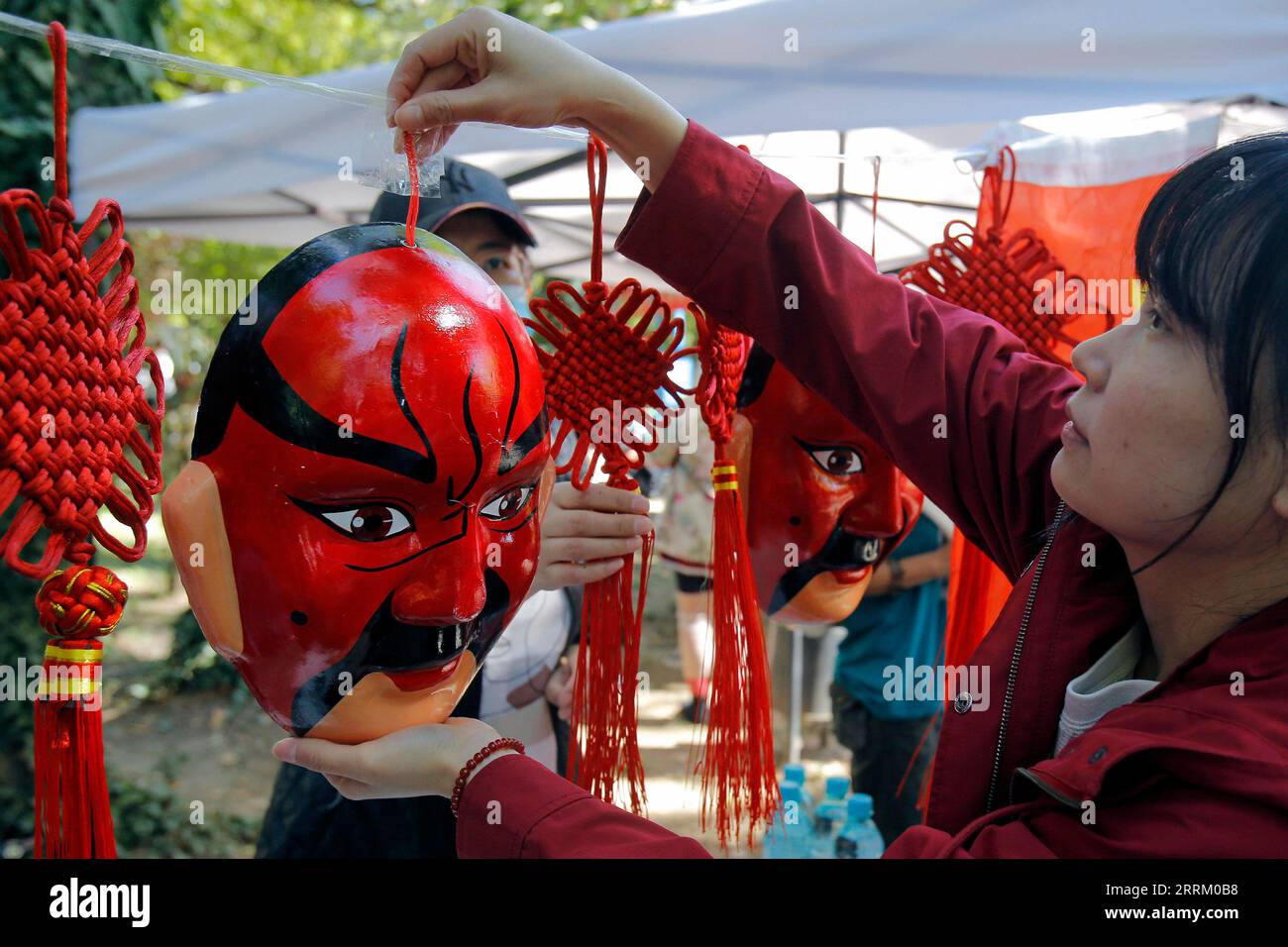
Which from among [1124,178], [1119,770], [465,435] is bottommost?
[1119,770]

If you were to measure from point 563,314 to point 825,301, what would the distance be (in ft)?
1.01

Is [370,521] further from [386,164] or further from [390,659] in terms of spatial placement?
[386,164]

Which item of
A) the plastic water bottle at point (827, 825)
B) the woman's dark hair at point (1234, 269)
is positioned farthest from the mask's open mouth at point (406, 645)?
the plastic water bottle at point (827, 825)

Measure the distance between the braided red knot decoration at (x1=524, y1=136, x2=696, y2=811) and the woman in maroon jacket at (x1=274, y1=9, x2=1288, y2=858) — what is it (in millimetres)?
161

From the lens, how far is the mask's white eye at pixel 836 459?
1.46 metres

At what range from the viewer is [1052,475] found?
94 centimetres

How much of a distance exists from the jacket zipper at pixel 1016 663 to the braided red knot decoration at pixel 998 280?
1.98 feet

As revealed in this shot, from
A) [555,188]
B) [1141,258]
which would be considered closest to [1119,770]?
[1141,258]

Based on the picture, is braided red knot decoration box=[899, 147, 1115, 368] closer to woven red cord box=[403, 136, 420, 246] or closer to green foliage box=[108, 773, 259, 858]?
woven red cord box=[403, 136, 420, 246]

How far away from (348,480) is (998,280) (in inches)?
42.2

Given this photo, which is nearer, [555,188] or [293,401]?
[293,401]

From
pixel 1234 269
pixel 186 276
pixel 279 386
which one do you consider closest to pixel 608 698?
pixel 279 386
